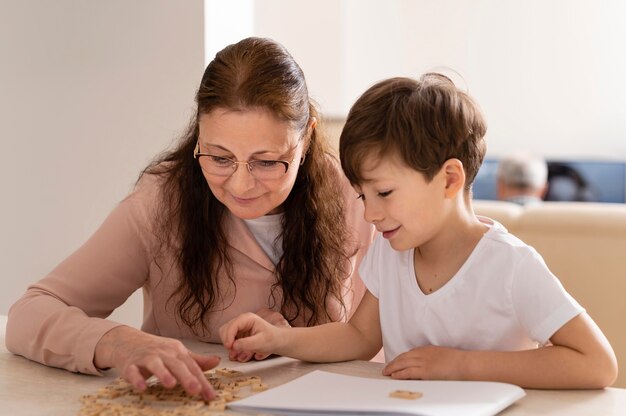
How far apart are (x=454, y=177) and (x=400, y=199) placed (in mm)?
112

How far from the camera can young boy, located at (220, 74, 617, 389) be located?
151 centimetres

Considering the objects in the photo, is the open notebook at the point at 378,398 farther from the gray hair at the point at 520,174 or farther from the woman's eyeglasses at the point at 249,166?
the gray hair at the point at 520,174

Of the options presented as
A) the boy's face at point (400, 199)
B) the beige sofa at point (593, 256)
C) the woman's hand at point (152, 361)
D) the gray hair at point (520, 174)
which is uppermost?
the boy's face at point (400, 199)

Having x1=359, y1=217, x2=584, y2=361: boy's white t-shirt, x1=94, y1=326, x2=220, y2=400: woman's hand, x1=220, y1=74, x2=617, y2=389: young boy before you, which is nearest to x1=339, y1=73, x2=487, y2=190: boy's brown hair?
x1=220, y1=74, x2=617, y2=389: young boy

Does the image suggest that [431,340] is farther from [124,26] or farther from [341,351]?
[124,26]

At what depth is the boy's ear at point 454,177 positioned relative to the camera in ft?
5.37

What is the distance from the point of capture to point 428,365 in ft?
5.15

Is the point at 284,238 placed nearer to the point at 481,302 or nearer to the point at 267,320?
the point at 267,320

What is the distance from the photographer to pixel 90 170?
293 cm

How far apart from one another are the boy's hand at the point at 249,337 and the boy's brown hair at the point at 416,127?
0.31 metres

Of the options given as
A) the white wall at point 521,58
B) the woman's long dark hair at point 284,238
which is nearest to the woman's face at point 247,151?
the woman's long dark hair at point 284,238

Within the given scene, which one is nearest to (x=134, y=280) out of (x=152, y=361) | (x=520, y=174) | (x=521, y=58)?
(x=152, y=361)

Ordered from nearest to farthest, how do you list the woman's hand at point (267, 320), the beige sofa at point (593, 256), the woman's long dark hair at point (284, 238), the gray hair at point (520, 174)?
the woman's hand at point (267, 320) < the woman's long dark hair at point (284, 238) < the beige sofa at point (593, 256) < the gray hair at point (520, 174)

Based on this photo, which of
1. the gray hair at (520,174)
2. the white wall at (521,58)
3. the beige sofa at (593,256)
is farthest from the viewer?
the white wall at (521,58)
